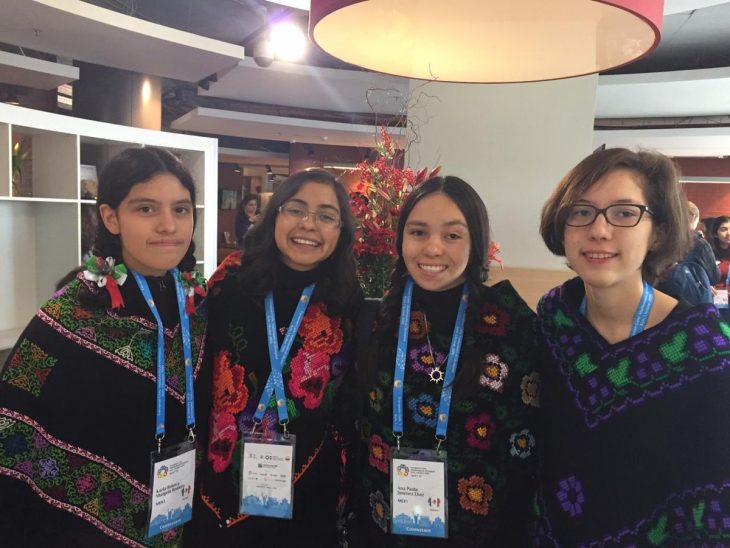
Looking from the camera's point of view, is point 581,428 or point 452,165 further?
point 452,165

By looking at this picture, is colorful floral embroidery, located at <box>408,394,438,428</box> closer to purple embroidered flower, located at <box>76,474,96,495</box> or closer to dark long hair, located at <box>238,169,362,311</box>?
dark long hair, located at <box>238,169,362,311</box>

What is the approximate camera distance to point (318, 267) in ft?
5.82

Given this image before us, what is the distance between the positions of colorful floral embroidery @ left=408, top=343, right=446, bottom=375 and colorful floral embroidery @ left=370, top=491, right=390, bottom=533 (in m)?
0.38

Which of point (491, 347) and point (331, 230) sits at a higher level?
point (331, 230)

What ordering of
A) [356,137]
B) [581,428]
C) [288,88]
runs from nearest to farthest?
[581,428] < [288,88] < [356,137]

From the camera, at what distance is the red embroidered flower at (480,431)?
144 centimetres

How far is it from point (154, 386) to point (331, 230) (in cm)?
69

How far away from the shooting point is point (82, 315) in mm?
1417

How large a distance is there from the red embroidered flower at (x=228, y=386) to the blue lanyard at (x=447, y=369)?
0.46 metres

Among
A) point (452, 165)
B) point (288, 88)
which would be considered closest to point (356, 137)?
point (288, 88)

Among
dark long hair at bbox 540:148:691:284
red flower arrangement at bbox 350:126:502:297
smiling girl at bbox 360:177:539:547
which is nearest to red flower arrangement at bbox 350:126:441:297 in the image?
red flower arrangement at bbox 350:126:502:297

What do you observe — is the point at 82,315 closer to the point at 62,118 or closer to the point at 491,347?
the point at 491,347

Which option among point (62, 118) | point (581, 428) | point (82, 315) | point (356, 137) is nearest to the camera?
point (581, 428)

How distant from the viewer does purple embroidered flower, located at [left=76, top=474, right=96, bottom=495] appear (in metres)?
1.39
